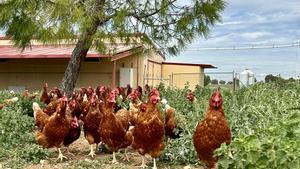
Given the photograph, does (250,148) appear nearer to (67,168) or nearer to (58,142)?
(67,168)

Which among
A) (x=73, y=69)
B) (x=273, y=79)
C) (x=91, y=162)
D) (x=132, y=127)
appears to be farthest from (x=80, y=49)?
(x=273, y=79)

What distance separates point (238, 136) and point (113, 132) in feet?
8.06

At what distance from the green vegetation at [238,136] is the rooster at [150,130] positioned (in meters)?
0.45

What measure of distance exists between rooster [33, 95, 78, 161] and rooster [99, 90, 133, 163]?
541 mm

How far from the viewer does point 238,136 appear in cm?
375

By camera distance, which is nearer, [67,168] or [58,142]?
[67,168]

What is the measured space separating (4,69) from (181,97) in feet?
44.4

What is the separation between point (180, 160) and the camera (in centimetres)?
597

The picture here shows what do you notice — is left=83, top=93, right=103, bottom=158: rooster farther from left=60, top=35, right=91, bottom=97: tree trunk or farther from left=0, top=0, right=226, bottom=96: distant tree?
left=60, top=35, right=91, bottom=97: tree trunk

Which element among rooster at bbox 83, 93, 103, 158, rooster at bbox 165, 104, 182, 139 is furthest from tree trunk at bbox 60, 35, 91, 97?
rooster at bbox 165, 104, 182, 139

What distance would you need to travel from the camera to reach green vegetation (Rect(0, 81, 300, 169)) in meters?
2.92

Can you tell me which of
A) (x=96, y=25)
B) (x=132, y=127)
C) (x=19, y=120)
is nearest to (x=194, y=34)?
(x=96, y=25)

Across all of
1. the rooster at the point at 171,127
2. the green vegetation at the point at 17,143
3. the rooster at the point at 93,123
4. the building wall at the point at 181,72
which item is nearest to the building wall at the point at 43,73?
the building wall at the point at 181,72

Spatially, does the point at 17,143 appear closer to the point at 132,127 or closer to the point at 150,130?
the point at 132,127
